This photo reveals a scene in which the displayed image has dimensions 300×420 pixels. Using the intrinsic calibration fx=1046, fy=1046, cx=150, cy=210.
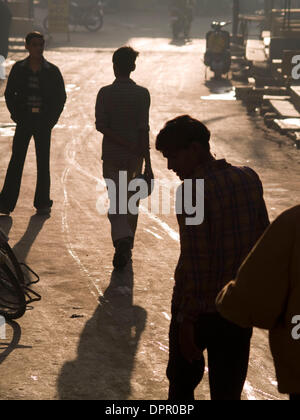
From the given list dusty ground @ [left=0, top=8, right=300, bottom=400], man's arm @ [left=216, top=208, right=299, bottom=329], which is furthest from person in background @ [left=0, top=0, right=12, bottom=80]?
man's arm @ [left=216, top=208, right=299, bottom=329]

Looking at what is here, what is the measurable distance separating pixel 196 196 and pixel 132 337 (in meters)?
2.89

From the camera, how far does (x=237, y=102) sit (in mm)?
21844

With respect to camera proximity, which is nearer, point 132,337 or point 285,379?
point 285,379

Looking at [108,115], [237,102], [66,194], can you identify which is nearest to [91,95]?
[237,102]

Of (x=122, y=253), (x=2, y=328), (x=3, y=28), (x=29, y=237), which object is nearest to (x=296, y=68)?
(x=3, y=28)

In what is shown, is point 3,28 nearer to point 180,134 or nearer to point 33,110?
point 33,110

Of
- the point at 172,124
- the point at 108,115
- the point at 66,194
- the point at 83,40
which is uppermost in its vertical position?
the point at 172,124

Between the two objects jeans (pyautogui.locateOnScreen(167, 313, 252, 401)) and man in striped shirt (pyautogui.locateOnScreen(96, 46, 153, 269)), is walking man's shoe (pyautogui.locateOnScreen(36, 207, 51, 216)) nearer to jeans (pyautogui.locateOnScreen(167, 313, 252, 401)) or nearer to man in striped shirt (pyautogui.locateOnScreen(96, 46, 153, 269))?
man in striped shirt (pyautogui.locateOnScreen(96, 46, 153, 269))

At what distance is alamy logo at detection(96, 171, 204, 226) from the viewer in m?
4.49

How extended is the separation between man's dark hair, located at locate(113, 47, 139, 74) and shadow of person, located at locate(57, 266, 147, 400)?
1.79m

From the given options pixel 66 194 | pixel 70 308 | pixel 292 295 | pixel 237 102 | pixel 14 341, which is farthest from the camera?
pixel 237 102

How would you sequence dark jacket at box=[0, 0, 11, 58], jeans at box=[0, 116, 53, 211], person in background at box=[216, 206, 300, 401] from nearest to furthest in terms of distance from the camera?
person in background at box=[216, 206, 300, 401]
jeans at box=[0, 116, 53, 211]
dark jacket at box=[0, 0, 11, 58]

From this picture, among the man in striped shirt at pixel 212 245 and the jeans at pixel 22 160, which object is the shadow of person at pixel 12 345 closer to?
the man in striped shirt at pixel 212 245

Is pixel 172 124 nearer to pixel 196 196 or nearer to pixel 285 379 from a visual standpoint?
pixel 196 196
